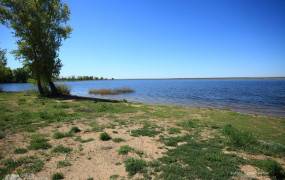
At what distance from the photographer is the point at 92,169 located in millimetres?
6449

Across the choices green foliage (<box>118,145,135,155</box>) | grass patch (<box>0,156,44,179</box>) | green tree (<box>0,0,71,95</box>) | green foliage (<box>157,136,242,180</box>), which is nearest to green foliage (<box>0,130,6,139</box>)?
grass patch (<box>0,156,44,179</box>)

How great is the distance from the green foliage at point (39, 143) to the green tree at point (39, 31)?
68.5 ft

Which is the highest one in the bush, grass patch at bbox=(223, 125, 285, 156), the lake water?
the bush

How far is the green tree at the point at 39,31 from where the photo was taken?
26.7m

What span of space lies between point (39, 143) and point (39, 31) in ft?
75.9

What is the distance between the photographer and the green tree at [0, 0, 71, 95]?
26734mm

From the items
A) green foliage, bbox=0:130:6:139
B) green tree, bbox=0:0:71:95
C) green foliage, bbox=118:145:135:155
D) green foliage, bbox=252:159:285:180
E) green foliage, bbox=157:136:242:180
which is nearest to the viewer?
green foliage, bbox=157:136:242:180

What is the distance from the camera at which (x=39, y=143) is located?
8398 mm

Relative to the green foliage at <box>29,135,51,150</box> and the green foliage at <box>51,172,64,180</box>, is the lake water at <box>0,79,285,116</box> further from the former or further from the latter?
the green foliage at <box>51,172,64,180</box>

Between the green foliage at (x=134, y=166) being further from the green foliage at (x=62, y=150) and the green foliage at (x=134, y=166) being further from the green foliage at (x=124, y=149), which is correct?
the green foliage at (x=62, y=150)

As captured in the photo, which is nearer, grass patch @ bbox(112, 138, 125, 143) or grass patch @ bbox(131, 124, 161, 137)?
grass patch @ bbox(112, 138, 125, 143)

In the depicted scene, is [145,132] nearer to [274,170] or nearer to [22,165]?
[22,165]

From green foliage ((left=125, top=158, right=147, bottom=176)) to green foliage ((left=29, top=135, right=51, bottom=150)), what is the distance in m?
3.53

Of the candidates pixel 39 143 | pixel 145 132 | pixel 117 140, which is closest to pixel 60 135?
pixel 39 143
